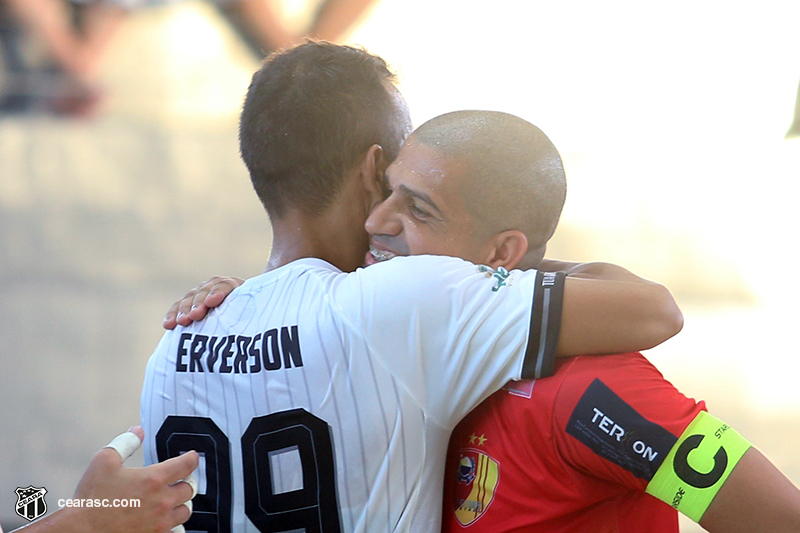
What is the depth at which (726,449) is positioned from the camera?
100cm

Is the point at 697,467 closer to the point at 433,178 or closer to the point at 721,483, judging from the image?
the point at 721,483

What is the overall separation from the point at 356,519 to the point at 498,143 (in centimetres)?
67

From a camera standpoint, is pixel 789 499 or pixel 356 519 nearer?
pixel 789 499

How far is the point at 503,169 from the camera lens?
128 cm

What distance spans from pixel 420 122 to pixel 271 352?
313cm

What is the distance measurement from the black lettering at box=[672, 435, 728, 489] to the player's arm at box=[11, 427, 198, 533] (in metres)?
0.71

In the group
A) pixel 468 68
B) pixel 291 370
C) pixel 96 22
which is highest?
pixel 96 22

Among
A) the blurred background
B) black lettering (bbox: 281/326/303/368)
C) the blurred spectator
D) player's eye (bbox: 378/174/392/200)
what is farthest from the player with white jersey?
the blurred spectator

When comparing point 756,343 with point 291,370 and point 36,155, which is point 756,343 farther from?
point 36,155

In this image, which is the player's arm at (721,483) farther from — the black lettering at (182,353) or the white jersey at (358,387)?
the black lettering at (182,353)

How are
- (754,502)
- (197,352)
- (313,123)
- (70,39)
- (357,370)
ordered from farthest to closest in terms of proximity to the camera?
(70,39) < (313,123) < (197,352) < (357,370) < (754,502)

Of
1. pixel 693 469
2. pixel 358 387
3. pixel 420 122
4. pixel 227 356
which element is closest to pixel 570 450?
pixel 693 469

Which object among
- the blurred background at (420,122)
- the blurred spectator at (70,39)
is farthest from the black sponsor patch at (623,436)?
the blurred spectator at (70,39)

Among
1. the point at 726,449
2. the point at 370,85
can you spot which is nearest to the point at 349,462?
the point at 726,449
